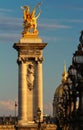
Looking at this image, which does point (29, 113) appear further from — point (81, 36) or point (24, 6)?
point (81, 36)

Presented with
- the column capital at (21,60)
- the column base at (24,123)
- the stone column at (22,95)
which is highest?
the column capital at (21,60)

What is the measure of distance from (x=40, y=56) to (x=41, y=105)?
19.3 feet

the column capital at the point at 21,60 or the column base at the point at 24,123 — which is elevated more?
the column capital at the point at 21,60

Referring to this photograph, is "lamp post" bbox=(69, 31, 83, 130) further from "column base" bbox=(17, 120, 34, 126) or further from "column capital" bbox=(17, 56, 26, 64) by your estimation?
"column capital" bbox=(17, 56, 26, 64)

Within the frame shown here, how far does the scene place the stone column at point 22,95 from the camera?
8231cm

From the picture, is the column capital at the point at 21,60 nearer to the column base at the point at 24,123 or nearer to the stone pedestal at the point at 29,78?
the stone pedestal at the point at 29,78

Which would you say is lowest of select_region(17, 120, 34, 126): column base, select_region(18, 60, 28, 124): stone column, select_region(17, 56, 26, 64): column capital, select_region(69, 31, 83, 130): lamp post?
select_region(69, 31, 83, 130): lamp post

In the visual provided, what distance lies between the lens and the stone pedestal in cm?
8300

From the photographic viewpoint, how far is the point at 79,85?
31.2 meters

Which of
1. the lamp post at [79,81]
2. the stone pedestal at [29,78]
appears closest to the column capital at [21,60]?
the stone pedestal at [29,78]

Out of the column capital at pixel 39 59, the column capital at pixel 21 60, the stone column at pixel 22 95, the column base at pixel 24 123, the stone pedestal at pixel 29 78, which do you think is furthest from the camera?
the column capital at pixel 21 60

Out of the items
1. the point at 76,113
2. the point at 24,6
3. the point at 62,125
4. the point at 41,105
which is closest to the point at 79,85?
the point at 76,113

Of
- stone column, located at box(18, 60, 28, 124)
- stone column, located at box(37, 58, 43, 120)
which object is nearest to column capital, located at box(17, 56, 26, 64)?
stone column, located at box(18, 60, 28, 124)

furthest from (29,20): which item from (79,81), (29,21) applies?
(79,81)
